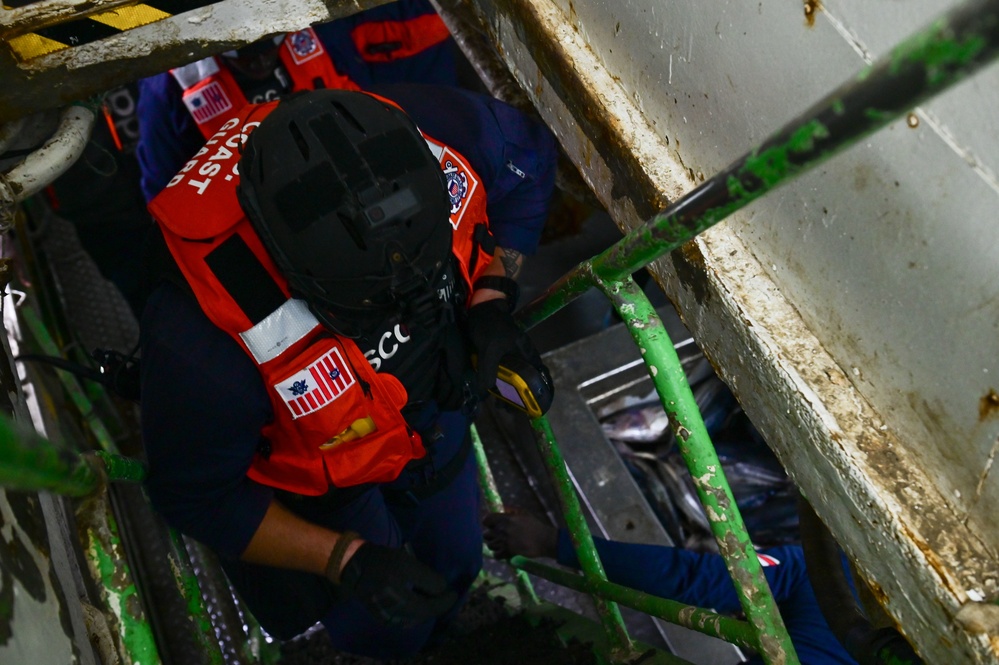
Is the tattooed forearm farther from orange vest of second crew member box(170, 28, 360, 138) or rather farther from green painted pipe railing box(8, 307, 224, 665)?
green painted pipe railing box(8, 307, 224, 665)

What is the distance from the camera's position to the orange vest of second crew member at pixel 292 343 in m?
1.73

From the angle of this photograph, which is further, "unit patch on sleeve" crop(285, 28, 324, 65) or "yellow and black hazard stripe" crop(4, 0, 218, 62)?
"unit patch on sleeve" crop(285, 28, 324, 65)

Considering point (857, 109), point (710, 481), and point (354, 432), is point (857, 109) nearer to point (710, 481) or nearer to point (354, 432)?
point (710, 481)

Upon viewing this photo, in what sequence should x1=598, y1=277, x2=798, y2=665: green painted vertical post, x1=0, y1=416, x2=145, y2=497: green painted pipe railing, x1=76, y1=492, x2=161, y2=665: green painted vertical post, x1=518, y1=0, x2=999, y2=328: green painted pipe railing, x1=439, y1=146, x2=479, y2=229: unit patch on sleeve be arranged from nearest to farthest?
x1=518, y1=0, x2=999, y2=328: green painted pipe railing → x1=0, y1=416, x2=145, y2=497: green painted pipe railing → x1=598, y1=277, x2=798, y2=665: green painted vertical post → x1=76, y1=492, x2=161, y2=665: green painted vertical post → x1=439, y1=146, x2=479, y2=229: unit patch on sleeve

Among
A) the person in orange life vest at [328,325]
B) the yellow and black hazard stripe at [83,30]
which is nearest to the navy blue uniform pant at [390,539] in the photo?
the person in orange life vest at [328,325]

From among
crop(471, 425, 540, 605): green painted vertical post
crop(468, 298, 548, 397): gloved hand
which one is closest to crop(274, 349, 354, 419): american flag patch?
crop(468, 298, 548, 397): gloved hand

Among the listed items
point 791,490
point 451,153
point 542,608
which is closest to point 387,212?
point 451,153

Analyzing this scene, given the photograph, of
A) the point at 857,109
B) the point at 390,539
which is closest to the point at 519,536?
the point at 390,539

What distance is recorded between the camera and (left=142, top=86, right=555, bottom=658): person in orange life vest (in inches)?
62.5

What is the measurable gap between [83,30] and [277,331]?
0.74 m

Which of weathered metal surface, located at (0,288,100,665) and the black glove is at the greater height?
weathered metal surface, located at (0,288,100,665)

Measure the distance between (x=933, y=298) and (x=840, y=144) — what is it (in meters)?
0.44

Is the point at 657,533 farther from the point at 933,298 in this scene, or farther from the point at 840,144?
the point at 840,144

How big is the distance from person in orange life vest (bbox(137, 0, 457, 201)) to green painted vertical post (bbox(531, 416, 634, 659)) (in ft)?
4.41
